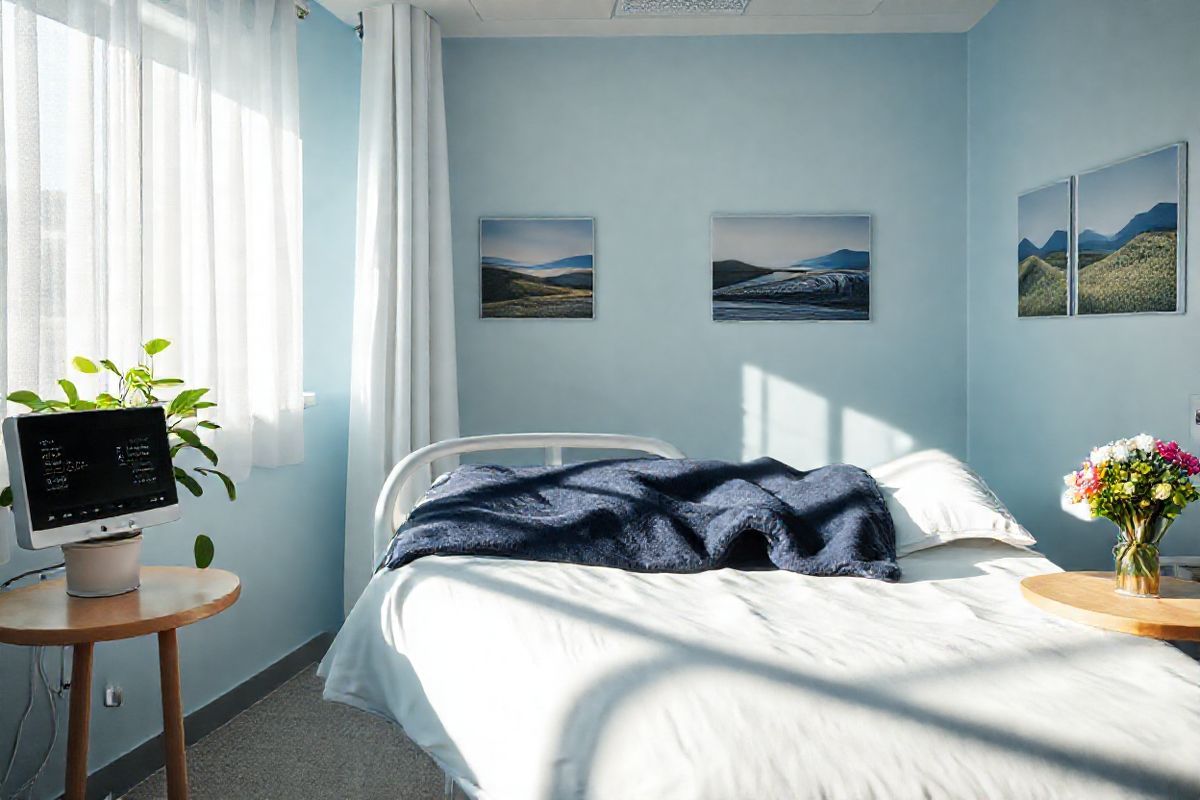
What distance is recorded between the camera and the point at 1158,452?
1795 mm

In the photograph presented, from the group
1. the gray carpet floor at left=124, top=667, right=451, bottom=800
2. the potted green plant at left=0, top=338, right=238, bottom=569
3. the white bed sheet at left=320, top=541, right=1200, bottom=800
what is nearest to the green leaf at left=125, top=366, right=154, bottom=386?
the potted green plant at left=0, top=338, right=238, bottom=569

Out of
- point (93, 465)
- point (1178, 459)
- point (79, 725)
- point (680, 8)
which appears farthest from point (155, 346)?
point (680, 8)

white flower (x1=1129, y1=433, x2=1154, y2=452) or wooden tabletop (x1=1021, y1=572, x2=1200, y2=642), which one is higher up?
white flower (x1=1129, y1=433, x2=1154, y2=452)

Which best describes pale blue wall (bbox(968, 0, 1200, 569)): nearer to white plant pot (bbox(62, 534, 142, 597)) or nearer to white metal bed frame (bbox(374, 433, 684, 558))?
white metal bed frame (bbox(374, 433, 684, 558))

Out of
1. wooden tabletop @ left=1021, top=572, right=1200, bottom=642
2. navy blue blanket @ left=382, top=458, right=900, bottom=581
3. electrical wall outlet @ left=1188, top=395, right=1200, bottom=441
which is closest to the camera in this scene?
wooden tabletop @ left=1021, top=572, right=1200, bottom=642

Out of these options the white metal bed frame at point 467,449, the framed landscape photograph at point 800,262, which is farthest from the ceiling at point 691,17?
the white metal bed frame at point 467,449

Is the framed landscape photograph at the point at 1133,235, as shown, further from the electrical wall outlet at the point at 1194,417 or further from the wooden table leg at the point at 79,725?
the wooden table leg at the point at 79,725

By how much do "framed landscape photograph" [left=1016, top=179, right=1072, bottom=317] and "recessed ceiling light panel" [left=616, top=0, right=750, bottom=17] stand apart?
1338 mm

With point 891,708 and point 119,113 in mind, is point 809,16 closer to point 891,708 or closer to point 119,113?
point 119,113

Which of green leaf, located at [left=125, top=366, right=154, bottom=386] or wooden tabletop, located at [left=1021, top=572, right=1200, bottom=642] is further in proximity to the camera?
green leaf, located at [left=125, top=366, right=154, bottom=386]

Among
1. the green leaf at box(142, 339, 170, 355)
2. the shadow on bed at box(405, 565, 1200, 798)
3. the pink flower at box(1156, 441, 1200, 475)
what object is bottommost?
the shadow on bed at box(405, 565, 1200, 798)

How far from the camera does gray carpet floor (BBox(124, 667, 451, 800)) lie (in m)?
2.42

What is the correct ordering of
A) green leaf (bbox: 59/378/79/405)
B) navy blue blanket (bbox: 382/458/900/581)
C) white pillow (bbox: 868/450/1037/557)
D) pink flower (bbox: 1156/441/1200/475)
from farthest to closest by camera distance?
white pillow (bbox: 868/450/1037/557)
navy blue blanket (bbox: 382/458/900/581)
green leaf (bbox: 59/378/79/405)
pink flower (bbox: 1156/441/1200/475)

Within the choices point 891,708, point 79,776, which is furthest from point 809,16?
point 79,776
